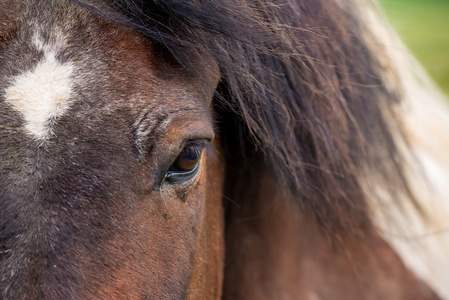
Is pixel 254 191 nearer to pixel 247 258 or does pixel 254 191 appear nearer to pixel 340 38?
pixel 247 258

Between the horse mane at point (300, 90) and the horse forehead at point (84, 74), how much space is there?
0.04 metres

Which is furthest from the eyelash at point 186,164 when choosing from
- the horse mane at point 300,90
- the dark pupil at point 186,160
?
the horse mane at point 300,90

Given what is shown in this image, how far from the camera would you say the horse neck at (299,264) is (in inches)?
58.9

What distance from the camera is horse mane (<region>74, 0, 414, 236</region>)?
95 cm

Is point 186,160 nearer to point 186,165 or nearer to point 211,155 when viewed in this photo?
point 186,165

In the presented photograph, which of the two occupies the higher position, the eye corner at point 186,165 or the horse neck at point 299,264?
the eye corner at point 186,165

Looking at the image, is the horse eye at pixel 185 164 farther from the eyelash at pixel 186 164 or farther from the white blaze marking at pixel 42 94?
the white blaze marking at pixel 42 94

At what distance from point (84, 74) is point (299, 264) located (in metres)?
0.98

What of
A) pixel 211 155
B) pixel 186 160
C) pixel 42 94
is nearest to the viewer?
pixel 42 94

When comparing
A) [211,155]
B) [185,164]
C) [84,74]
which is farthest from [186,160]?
[84,74]

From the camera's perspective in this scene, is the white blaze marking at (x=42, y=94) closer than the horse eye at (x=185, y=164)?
Yes

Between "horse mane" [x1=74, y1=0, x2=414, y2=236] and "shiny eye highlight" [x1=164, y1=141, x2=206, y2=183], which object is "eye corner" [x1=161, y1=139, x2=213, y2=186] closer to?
"shiny eye highlight" [x1=164, y1=141, x2=206, y2=183]

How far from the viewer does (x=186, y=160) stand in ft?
3.10

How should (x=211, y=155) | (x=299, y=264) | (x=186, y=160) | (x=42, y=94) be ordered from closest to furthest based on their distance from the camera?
(x=42, y=94), (x=186, y=160), (x=211, y=155), (x=299, y=264)
